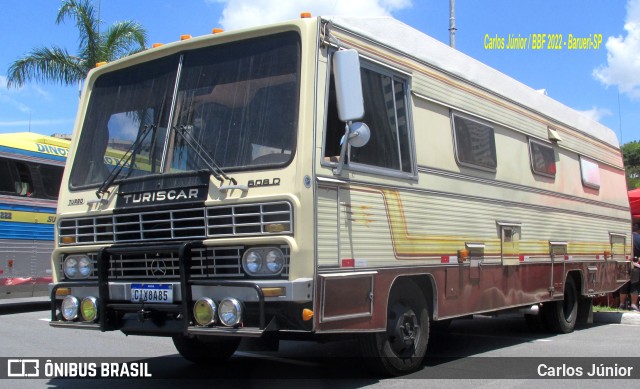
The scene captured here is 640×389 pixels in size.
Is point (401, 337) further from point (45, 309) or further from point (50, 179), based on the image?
point (45, 309)

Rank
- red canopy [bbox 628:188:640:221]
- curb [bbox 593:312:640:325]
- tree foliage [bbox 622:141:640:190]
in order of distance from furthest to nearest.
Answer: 1. tree foliage [bbox 622:141:640:190]
2. red canopy [bbox 628:188:640:221]
3. curb [bbox 593:312:640:325]

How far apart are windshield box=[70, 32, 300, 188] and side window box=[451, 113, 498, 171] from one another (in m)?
2.69

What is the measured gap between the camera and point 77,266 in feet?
20.9

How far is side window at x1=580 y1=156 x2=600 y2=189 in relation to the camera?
11148mm

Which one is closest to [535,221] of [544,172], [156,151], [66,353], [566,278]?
[544,172]

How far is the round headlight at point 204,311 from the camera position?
17.6 ft

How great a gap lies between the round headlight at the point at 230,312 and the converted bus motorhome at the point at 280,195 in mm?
12

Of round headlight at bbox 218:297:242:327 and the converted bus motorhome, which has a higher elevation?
the converted bus motorhome

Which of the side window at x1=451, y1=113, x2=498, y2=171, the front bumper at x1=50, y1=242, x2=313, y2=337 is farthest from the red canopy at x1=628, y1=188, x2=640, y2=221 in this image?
the front bumper at x1=50, y1=242, x2=313, y2=337

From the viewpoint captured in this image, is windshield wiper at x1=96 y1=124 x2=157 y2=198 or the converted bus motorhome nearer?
the converted bus motorhome

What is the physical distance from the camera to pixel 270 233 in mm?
5363

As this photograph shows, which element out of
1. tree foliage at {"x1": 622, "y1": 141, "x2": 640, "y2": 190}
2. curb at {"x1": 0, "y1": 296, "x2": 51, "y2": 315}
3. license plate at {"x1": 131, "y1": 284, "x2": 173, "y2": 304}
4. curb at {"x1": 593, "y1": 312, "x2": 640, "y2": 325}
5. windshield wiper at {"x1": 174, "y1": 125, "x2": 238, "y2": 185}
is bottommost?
curb at {"x1": 593, "y1": 312, "x2": 640, "y2": 325}

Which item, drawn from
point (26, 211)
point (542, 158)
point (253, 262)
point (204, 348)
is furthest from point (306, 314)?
point (26, 211)

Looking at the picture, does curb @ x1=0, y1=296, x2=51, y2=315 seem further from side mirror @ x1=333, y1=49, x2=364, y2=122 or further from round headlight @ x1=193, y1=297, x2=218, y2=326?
side mirror @ x1=333, y1=49, x2=364, y2=122
